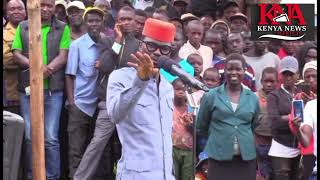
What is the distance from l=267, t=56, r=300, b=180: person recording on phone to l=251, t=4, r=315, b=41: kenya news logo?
1986 millimetres

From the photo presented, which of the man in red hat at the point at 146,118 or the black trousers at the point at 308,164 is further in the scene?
the black trousers at the point at 308,164

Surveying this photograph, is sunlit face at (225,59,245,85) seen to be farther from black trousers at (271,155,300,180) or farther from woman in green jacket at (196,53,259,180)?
black trousers at (271,155,300,180)

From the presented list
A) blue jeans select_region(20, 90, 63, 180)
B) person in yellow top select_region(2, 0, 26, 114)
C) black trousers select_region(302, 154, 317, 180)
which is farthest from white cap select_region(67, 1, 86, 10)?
black trousers select_region(302, 154, 317, 180)

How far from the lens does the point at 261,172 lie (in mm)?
8453

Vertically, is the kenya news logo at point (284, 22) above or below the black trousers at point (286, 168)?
above

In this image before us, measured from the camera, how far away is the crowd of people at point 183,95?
7.55 meters

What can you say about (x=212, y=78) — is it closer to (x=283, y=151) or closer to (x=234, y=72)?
(x=234, y=72)

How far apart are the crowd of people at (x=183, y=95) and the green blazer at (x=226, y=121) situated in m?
0.01

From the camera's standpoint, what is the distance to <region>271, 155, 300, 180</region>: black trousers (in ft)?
26.8

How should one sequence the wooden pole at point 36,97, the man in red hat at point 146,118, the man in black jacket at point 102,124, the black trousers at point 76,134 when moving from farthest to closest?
1. the black trousers at point 76,134
2. the man in black jacket at point 102,124
3. the wooden pole at point 36,97
4. the man in red hat at point 146,118

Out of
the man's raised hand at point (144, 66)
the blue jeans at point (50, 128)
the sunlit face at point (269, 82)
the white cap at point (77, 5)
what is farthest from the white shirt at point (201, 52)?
the man's raised hand at point (144, 66)

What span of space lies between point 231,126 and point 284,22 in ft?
12.3

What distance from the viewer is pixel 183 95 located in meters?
8.24

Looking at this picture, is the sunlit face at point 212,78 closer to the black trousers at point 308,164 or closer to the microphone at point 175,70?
the black trousers at point 308,164
